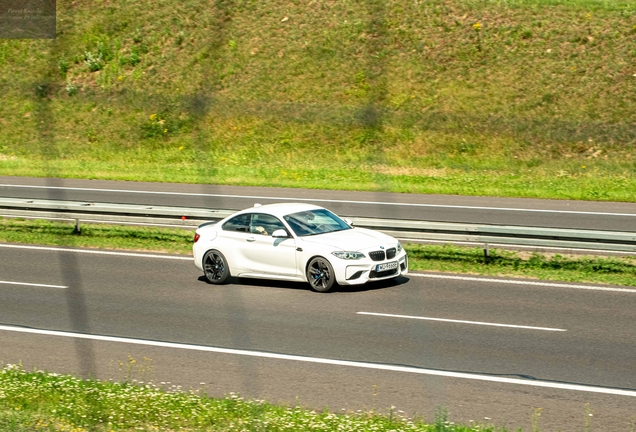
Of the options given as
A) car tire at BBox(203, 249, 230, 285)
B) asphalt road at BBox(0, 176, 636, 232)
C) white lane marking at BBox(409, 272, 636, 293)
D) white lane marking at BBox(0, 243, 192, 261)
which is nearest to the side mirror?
car tire at BBox(203, 249, 230, 285)

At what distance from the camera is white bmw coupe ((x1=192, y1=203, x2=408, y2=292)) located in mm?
14633

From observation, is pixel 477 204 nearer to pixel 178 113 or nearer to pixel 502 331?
pixel 502 331

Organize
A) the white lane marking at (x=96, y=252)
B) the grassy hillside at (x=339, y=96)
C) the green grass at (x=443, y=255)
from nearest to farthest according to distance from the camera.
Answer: the green grass at (x=443, y=255) → the white lane marking at (x=96, y=252) → the grassy hillside at (x=339, y=96)

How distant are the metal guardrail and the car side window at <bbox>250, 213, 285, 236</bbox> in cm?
312

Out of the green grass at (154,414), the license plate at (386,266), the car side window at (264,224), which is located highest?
the car side window at (264,224)

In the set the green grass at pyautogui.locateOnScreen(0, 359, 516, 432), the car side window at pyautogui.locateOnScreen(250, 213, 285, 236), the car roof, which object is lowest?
the green grass at pyautogui.locateOnScreen(0, 359, 516, 432)

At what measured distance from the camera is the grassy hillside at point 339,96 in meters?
32.9

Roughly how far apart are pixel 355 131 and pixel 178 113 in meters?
9.10

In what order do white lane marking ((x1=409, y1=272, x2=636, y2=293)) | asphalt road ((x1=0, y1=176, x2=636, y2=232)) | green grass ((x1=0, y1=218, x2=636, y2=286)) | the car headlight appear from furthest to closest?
asphalt road ((x1=0, y1=176, x2=636, y2=232)) → green grass ((x1=0, y1=218, x2=636, y2=286)) → white lane marking ((x1=409, y1=272, x2=636, y2=293)) → the car headlight

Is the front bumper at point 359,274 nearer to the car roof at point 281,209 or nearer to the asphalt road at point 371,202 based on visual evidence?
the car roof at point 281,209

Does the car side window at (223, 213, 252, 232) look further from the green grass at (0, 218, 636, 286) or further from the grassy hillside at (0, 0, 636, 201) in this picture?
the grassy hillside at (0, 0, 636, 201)

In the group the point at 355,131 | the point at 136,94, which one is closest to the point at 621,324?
the point at 355,131

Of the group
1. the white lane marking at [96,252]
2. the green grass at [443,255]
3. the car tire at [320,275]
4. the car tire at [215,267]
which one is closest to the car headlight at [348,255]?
the car tire at [320,275]

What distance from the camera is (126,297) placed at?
14.6 meters
